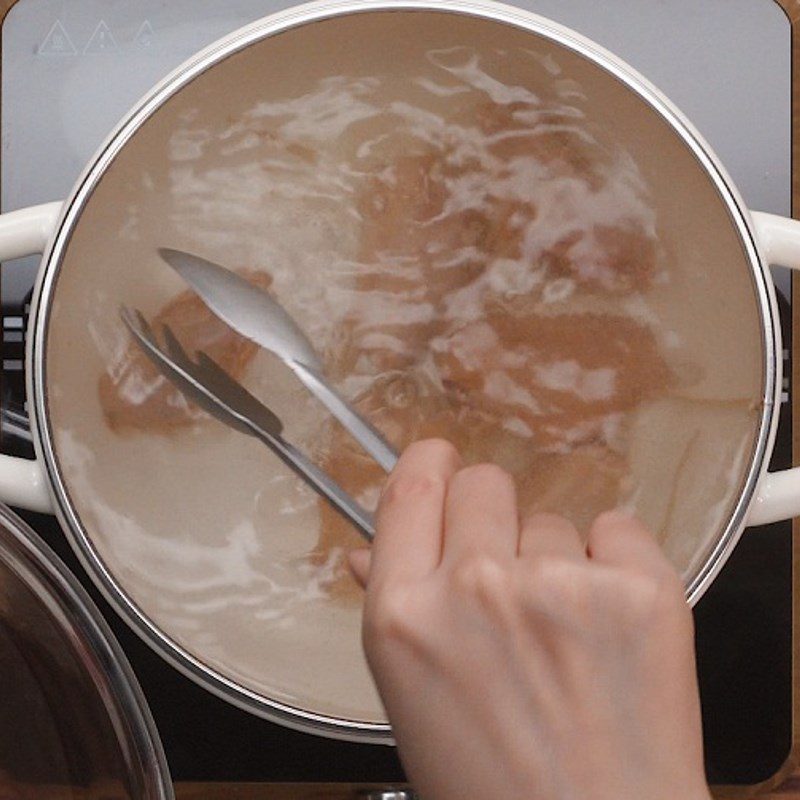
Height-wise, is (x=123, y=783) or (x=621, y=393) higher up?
(x=621, y=393)

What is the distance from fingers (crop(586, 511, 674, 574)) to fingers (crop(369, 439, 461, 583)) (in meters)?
0.04

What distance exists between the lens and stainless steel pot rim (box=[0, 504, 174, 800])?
1.19 ft

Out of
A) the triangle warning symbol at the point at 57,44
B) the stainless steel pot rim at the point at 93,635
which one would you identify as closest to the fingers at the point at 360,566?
the stainless steel pot rim at the point at 93,635

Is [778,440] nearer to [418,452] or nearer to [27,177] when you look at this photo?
[418,452]

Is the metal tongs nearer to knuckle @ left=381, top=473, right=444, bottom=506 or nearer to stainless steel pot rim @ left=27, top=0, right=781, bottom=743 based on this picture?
stainless steel pot rim @ left=27, top=0, right=781, bottom=743

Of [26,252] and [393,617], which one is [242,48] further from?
[393,617]

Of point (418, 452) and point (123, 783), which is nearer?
point (418, 452)

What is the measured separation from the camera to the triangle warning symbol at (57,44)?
1.44ft

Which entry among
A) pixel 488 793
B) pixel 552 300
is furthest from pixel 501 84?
pixel 488 793

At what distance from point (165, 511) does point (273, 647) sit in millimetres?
77

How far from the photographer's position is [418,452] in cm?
25

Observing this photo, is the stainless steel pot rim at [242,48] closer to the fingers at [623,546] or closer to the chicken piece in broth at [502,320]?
the chicken piece in broth at [502,320]

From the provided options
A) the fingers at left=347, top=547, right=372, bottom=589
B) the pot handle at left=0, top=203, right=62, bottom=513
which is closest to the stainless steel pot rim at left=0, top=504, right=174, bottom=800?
the pot handle at left=0, top=203, right=62, bottom=513

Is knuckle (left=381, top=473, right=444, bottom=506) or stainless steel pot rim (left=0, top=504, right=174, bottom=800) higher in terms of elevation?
knuckle (left=381, top=473, right=444, bottom=506)
